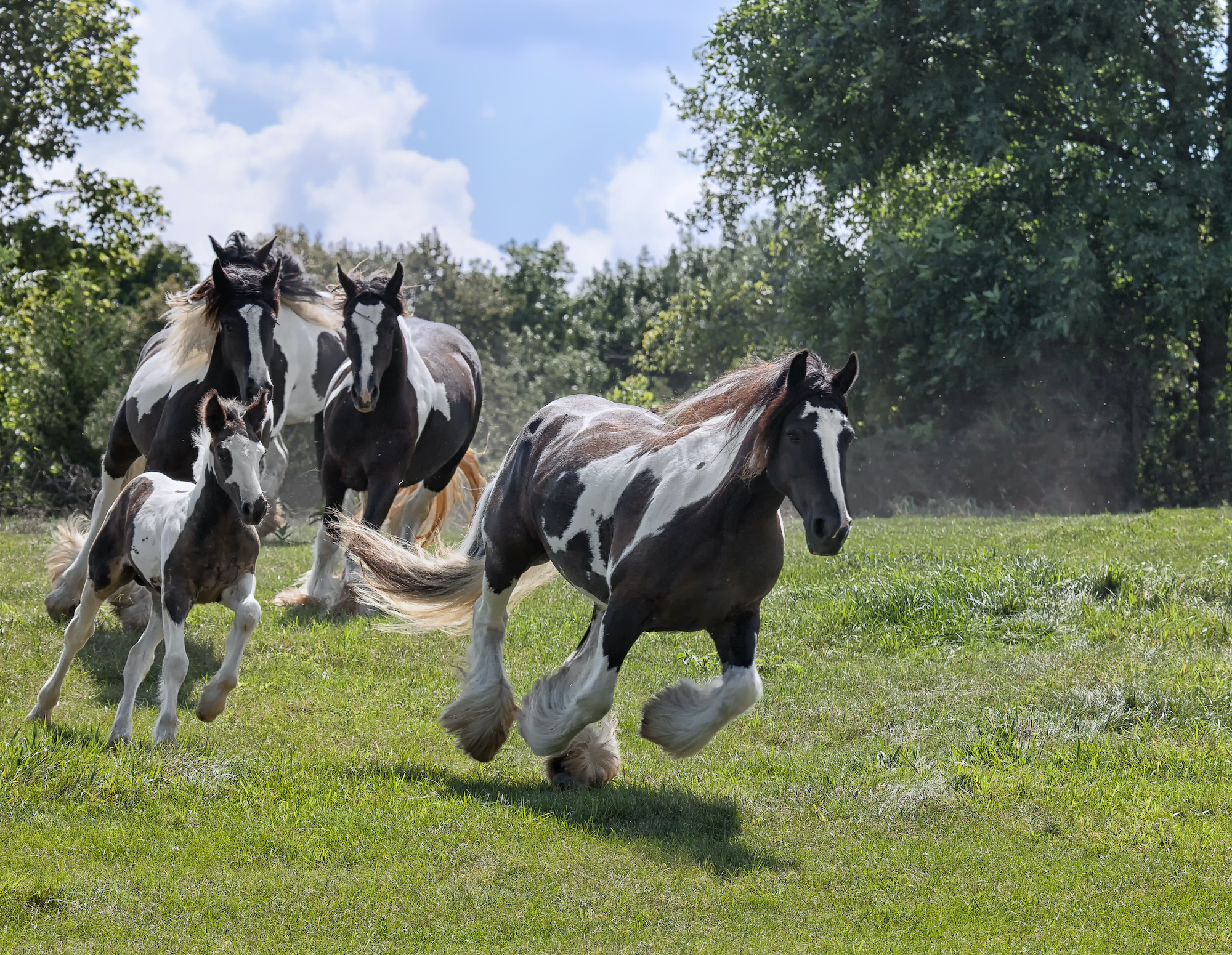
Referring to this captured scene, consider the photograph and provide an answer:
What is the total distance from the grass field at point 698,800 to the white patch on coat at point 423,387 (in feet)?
7.07

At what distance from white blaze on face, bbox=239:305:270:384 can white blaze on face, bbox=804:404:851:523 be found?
4.25m

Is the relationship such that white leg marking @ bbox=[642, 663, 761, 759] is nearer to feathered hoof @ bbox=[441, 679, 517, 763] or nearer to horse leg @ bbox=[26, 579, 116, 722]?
feathered hoof @ bbox=[441, 679, 517, 763]

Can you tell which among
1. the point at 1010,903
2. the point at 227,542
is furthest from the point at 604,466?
the point at 1010,903

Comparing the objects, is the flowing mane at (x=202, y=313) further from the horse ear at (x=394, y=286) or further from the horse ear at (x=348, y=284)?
the horse ear at (x=394, y=286)

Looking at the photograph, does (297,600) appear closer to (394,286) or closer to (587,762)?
(394,286)

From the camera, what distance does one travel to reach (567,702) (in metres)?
6.12

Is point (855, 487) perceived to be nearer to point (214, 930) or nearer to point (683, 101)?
point (683, 101)

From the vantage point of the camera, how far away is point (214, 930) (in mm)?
4484

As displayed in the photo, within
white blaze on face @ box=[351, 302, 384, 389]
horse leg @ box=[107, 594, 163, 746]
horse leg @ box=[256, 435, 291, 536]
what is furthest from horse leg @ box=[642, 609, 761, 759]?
horse leg @ box=[256, 435, 291, 536]

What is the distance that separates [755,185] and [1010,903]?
25.1 m

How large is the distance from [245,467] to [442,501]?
603cm

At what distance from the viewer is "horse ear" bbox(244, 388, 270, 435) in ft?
22.4

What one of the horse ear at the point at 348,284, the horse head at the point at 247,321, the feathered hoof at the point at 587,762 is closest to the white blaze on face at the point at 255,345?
the horse head at the point at 247,321

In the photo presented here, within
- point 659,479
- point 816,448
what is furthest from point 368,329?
point 816,448
